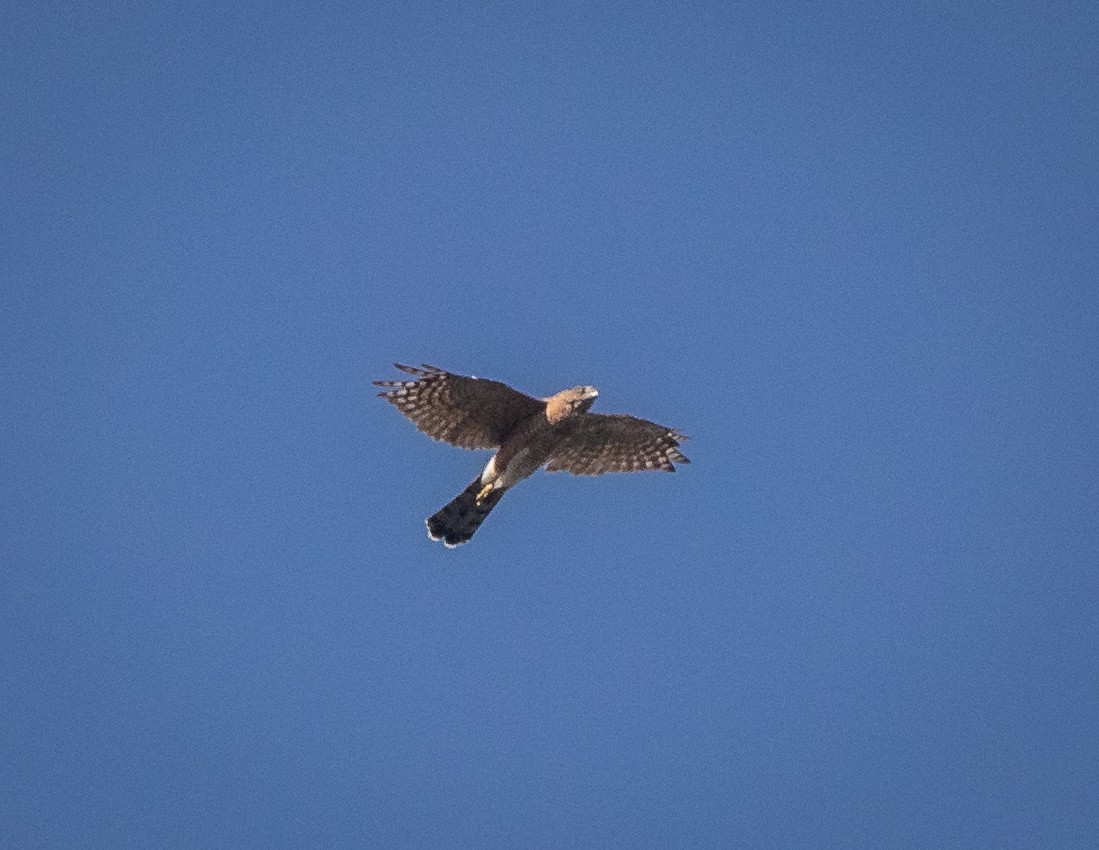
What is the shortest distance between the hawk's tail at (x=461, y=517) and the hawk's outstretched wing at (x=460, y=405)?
1.98 ft

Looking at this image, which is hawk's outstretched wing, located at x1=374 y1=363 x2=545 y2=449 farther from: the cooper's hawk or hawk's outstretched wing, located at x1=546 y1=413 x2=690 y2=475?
hawk's outstretched wing, located at x1=546 y1=413 x2=690 y2=475

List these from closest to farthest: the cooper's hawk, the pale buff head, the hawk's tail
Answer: the pale buff head → the cooper's hawk → the hawk's tail

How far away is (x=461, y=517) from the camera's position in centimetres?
1499

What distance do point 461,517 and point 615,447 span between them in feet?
6.23

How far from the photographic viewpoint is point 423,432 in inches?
566

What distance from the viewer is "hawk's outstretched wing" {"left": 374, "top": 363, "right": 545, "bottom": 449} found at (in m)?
13.9

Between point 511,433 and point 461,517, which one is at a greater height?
point 511,433

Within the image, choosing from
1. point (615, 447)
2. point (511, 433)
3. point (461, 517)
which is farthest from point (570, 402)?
point (461, 517)

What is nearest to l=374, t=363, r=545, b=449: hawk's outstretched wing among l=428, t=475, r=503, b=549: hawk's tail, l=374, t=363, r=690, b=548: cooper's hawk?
l=374, t=363, r=690, b=548: cooper's hawk

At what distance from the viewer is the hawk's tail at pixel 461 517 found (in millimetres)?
14875

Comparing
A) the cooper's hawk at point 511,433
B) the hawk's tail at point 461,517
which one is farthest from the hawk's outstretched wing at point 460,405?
the hawk's tail at point 461,517

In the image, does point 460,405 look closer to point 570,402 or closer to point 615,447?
point 570,402

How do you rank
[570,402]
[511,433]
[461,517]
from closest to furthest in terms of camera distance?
1. [570,402]
2. [511,433]
3. [461,517]

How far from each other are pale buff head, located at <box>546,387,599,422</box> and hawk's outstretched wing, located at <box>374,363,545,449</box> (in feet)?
0.67
